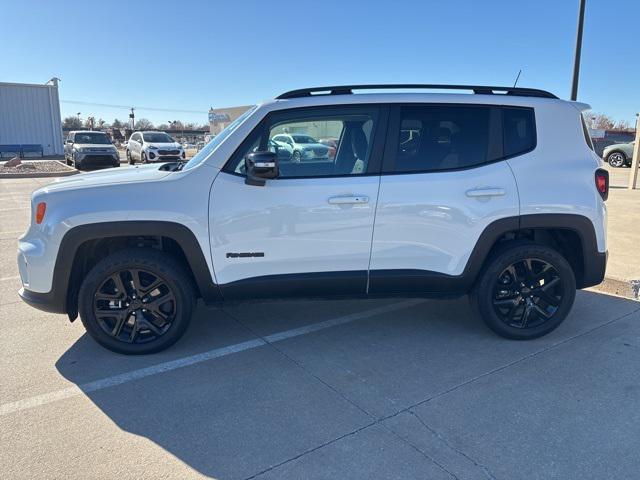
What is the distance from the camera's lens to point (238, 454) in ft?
8.01

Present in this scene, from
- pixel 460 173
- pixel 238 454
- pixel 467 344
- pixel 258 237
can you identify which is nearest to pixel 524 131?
pixel 460 173

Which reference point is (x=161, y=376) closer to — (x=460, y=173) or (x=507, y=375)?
(x=507, y=375)

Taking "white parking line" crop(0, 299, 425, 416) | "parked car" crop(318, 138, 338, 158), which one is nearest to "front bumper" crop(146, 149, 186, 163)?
"white parking line" crop(0, 299, 425, 416)

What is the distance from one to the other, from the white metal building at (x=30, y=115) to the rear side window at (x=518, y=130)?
31205 millimetres

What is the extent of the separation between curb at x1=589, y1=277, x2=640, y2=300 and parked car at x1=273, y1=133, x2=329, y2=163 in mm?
3493

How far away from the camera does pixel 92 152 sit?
18.4 m

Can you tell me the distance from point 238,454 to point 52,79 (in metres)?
32.2

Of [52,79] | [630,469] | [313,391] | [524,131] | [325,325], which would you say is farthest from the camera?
[52,79]

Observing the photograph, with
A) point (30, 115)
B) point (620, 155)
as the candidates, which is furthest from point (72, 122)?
point (620, 155)

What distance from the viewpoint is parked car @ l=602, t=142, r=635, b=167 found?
22.5 metres

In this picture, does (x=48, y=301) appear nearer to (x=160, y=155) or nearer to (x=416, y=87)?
(x=416, y=87)

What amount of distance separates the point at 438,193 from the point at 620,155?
24.1 meters

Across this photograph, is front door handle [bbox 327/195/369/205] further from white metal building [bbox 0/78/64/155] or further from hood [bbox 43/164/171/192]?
white metal building [bbox 0/78/64/155]

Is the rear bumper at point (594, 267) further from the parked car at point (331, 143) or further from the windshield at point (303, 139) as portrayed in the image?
the windshield at point (303, 139)
